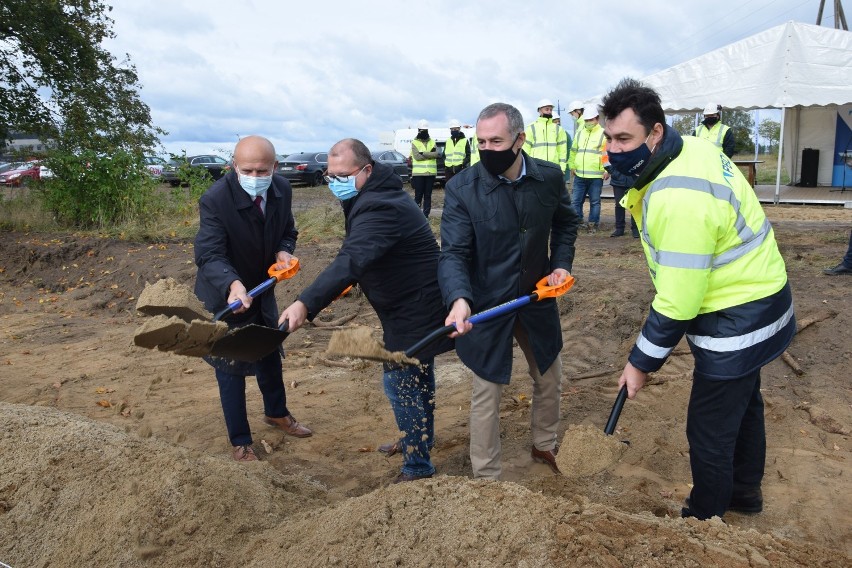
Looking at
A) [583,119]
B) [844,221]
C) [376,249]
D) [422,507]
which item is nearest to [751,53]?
[844,221]

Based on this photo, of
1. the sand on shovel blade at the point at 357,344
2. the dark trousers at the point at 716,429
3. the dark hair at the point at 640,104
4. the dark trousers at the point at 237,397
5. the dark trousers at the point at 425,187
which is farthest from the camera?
the dark trousers at the point at 425,187

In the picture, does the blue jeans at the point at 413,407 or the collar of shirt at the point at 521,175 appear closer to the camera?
the collar of shirt at the point at 521,175

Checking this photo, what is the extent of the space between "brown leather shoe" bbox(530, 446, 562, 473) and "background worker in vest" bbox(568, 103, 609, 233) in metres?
7.23

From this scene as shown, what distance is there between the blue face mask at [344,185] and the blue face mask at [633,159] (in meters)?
1.43

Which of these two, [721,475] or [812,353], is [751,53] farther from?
[721,475]

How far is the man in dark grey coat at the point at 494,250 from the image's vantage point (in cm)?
331

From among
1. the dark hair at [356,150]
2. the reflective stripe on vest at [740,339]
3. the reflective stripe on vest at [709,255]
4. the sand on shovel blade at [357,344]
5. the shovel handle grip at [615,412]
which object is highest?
the dark hair at [356,150]

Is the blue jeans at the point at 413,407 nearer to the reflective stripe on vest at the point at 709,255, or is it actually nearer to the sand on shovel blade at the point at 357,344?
the sand on shovel blade at the point at 357,344

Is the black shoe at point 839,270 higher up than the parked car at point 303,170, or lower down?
lower down

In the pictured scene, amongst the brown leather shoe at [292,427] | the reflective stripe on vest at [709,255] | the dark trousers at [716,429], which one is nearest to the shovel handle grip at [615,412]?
the dark trousers at [716,429]

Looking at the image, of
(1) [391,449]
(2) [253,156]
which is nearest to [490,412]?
(1) [391,449]

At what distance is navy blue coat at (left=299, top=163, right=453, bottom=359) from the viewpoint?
3441mm

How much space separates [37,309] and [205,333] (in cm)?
676

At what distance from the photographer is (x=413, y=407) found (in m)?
3.75
